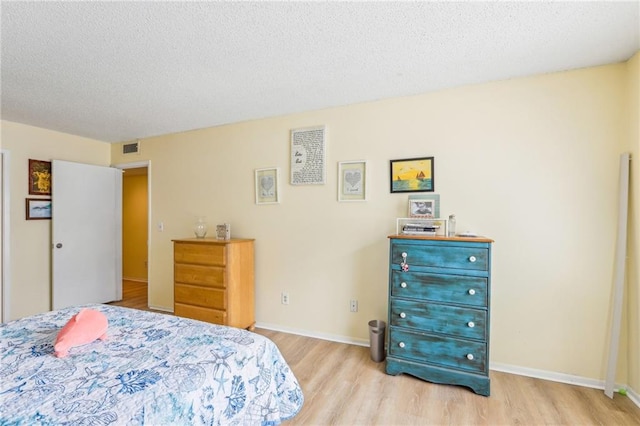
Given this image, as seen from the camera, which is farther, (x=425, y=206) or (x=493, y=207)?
(x=425, y=206)

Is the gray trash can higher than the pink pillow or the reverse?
the reverse

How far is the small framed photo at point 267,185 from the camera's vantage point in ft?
10.4

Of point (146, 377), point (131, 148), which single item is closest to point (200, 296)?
point (146, 377)

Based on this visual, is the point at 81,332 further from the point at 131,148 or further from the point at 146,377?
the point at 131,148

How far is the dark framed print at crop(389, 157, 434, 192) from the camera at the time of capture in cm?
256

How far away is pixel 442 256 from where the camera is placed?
215 centimetres

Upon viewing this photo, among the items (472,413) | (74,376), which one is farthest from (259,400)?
(472,413)

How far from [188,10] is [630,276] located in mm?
3280

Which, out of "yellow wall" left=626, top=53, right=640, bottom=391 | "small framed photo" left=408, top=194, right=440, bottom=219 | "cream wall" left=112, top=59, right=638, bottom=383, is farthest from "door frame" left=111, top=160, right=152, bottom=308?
"yellow wall" left=626, top=53, right=640, bottom=391

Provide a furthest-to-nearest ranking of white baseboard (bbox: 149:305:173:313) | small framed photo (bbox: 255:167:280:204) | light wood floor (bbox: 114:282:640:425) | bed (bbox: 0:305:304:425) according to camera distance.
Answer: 1. white baseboard (bbox: 149:305:173:313)
2. small framed photo (bbox: 255:167:280:204)
3. light wood floor (bbox: 114:282:640:425)
4. bed (bbox: 0:305:304:425)

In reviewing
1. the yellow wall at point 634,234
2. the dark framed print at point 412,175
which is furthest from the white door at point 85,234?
the yellow wall at point 634,234

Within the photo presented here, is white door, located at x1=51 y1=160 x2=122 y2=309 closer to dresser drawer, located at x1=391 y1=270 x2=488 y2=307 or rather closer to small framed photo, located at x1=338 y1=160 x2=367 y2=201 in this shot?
small framed photo, located at x1=338 y1=160 x2=367 y2=201

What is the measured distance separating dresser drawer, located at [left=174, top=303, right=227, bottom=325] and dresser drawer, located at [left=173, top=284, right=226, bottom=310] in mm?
42

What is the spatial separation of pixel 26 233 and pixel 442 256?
453cm
